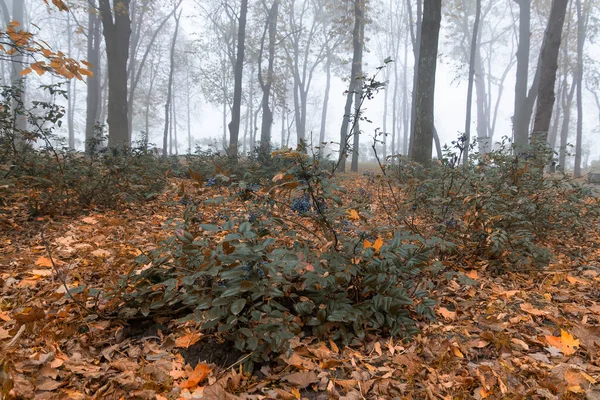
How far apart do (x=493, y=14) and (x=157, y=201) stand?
3116 cm

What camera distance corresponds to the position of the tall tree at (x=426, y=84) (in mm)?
7527

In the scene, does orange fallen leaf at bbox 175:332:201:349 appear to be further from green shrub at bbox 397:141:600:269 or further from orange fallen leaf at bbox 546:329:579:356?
green shrub at bbox 397:141:600:269

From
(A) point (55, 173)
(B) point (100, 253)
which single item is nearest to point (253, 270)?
(B) point (100, 253)

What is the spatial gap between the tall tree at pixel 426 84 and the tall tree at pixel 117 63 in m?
7.46

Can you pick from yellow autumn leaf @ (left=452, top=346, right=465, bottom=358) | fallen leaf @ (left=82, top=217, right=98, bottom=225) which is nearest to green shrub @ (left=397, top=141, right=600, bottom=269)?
yellow autumn leaf @ (left=452, top=346, right=465, bottom=358)

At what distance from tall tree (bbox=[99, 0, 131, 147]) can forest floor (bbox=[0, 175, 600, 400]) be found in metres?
7.22

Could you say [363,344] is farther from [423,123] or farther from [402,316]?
[423,123]

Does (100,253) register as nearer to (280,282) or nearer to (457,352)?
(280,282)

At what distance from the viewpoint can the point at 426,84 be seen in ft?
25.9

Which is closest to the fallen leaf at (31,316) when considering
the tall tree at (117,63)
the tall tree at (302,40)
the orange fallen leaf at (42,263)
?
the orange fallen leaf at (42,263)

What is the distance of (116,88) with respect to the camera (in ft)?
30.1

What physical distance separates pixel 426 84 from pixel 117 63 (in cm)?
820

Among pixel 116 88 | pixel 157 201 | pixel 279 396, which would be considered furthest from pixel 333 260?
pixel 116 88

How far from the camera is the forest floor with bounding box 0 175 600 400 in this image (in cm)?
159
